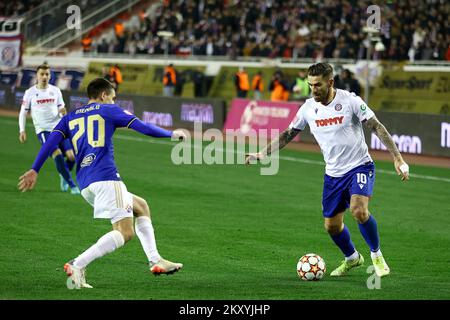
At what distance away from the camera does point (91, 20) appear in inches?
2080

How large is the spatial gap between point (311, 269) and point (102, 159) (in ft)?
8.43

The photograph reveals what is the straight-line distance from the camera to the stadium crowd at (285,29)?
33.7 meters

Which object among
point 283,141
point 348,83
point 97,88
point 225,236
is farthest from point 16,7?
point 97,88

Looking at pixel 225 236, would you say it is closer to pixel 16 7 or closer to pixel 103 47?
pixel 103 47

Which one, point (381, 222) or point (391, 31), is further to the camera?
point (391, 31)

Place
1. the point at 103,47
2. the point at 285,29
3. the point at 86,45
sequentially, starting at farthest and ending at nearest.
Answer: the point at 86,45 < the point at 103,47 < the point at 285,29

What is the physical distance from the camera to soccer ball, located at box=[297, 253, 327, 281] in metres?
10.3

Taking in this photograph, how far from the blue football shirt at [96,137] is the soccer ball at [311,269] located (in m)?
2.26

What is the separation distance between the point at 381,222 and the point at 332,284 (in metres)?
5.22

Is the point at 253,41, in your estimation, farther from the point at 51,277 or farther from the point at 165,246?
the point at 51,277

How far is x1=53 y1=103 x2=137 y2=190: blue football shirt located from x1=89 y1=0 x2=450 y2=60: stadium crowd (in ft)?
79.0

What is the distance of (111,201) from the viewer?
31.4 ft

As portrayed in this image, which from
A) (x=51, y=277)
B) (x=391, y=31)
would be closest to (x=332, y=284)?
(x=51, y=277)

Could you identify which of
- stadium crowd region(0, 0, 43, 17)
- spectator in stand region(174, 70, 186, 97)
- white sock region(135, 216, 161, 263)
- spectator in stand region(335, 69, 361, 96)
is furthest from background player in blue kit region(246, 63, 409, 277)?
stadium crowd region(0, 0, 43, 17)
